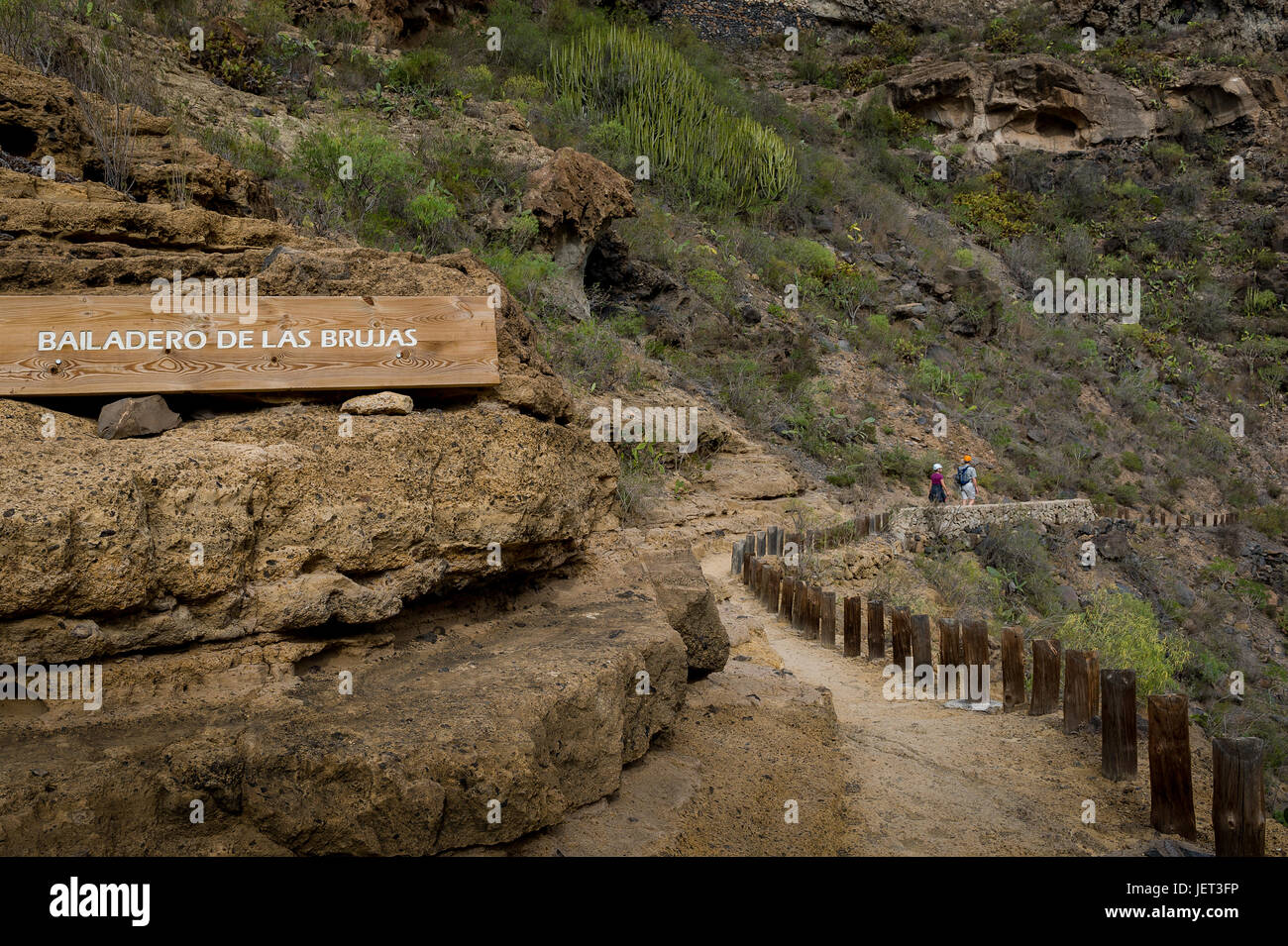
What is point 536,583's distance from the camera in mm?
4246

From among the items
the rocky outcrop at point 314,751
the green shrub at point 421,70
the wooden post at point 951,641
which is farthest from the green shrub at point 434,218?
the rocky outcrop at point 314,751

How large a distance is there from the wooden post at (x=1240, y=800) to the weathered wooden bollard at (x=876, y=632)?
3.36 metres

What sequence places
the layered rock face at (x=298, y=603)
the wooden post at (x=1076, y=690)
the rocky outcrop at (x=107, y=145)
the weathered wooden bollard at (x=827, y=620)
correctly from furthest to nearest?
the weathered wooden bollard at (x=827, y=620)
the wooden post at (x=1076, y=690)
the rocky outcrop at (x=107, y=145)
the layered rock face at (x=298, y=603)

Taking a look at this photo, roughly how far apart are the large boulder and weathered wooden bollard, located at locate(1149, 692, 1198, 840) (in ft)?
7.30

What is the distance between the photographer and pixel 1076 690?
5383 mm

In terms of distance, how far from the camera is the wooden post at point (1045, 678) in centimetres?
561

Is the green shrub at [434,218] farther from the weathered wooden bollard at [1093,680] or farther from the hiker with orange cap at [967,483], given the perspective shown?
the hiker with orange cap at [967,483]

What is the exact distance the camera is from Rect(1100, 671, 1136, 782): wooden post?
15.3 ft

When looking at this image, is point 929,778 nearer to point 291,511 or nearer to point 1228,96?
point 291,511

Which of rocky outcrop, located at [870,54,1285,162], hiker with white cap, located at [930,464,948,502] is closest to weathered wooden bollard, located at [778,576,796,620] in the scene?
hiker with white cap, located at [930,464,948,502]

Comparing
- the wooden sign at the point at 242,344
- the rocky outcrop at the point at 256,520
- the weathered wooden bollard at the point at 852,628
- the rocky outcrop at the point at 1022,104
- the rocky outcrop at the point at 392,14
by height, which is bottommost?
the weathered wooden bollard at the point at 852,628

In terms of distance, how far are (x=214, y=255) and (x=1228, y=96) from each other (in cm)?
3859
